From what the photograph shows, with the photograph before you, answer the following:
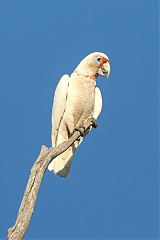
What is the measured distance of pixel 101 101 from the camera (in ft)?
23.0

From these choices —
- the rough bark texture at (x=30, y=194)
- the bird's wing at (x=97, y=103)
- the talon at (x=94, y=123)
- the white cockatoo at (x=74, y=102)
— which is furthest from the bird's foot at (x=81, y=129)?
the rough bark texture at (x=30, y=194)

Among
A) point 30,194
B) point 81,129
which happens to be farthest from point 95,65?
point 30,194

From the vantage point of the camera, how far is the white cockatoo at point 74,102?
21.3 ft

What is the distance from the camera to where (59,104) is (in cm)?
653

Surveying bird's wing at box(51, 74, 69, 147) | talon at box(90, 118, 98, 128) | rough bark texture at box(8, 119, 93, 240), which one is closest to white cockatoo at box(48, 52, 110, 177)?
bird's wing at box(51, 74, 69, 147)

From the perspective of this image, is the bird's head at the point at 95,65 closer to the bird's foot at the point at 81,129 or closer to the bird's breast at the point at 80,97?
the bird's breast at the point at 80,97

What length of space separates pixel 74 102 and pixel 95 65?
1.76 feet

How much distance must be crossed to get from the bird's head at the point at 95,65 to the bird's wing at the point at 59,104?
0.23 m

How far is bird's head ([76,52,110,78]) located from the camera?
6.59 meters

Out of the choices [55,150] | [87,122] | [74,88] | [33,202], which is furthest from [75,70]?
[33,202]

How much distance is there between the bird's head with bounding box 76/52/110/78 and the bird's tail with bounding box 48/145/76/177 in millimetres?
942

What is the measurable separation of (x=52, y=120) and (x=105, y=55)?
1039mm

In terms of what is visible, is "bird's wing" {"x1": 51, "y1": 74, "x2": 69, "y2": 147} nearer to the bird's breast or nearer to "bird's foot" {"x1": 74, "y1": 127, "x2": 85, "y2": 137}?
the bird's breast

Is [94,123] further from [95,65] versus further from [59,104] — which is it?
[95,65]
